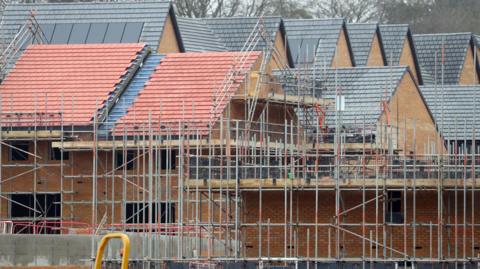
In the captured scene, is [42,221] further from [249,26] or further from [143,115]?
[249,26]

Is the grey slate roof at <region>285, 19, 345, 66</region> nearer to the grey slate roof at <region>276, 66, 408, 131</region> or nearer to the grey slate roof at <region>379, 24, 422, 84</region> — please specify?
the grey slate roof at <region>379, 24, 422, 84</region>

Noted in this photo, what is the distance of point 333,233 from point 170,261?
4.04 metres

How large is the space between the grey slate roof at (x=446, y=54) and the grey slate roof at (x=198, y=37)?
9796mm

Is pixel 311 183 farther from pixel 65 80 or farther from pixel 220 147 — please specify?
pixel 65 80

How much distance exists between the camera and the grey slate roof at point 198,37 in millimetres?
67875

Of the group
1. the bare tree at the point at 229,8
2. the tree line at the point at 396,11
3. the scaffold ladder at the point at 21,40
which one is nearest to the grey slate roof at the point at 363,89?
the scaffold ladder at the point at 21,40

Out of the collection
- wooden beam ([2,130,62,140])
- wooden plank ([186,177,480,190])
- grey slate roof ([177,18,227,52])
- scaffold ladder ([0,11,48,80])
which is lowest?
wooden plank ([186,177,480,190])

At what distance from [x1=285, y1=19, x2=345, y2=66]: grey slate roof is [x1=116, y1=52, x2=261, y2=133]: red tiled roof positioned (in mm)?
→ 11129

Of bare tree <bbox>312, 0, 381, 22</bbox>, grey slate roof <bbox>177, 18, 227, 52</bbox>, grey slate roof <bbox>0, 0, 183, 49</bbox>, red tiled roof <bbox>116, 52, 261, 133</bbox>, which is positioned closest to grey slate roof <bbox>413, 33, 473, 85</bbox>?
grey slate roof <bbox>177, 18, 227, 52</bbox>

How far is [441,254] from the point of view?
44.6 m

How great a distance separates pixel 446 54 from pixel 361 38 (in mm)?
6891

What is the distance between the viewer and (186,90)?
5662cm

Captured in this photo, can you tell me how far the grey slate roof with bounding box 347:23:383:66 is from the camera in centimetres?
7344

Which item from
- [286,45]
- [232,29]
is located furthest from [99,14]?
[232,29]
